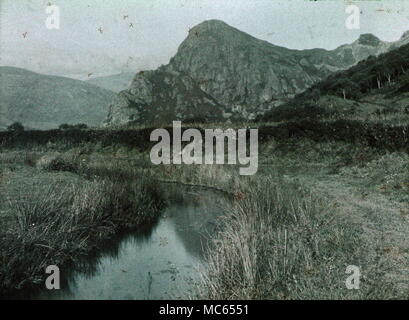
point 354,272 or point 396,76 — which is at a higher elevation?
point 396,76

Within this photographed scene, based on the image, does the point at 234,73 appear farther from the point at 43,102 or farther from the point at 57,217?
the point at 57,217

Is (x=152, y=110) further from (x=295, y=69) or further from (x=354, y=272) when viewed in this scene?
(x=354, y=272)

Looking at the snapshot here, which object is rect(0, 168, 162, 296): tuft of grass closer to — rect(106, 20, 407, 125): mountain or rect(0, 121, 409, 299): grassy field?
rect(0, 121, 409, 299): grassy field

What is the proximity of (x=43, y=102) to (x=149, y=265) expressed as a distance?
17319 centimetres

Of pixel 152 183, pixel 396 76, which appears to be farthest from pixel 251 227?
pixel 396 76

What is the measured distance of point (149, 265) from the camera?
459 inches

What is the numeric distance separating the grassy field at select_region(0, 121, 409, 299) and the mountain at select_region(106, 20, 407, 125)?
279ft

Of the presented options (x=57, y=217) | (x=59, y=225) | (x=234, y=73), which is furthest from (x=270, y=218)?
(x=234, y=73)

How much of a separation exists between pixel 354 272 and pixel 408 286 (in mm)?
916

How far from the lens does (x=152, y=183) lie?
18891mm

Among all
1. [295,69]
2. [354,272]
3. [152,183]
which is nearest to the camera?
[354,272]

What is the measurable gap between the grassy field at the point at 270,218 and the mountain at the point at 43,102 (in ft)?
410
